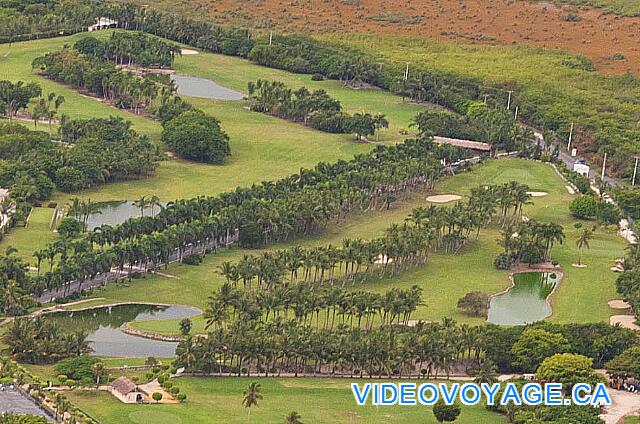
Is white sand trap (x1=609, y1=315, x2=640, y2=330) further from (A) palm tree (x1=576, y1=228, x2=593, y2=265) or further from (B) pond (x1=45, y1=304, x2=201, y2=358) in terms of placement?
(B) pond (x1=45, y1=304, x2=201, y2=358)

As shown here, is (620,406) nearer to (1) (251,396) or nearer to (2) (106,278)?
(1) (251,396)

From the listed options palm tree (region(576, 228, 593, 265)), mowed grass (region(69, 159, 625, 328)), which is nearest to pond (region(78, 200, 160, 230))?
mowed grass (region(69, 159, 625, 328))

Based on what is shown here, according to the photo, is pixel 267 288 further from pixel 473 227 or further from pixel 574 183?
pixel 574 183

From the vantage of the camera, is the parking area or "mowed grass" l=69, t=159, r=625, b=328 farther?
"mowed grass" l=69, t=159, r=625, b=328

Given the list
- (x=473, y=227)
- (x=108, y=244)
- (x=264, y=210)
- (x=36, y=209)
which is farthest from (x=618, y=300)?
(x=36, y=209)

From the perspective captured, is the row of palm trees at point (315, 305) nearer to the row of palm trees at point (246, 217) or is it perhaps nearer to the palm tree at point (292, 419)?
the row of palm trees at point (246, 217)
